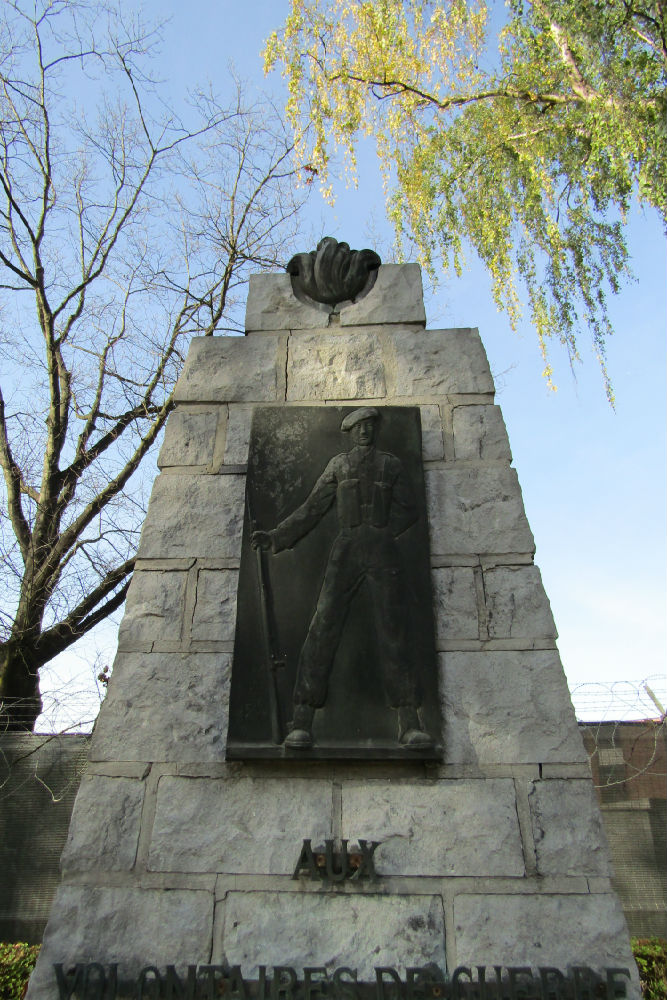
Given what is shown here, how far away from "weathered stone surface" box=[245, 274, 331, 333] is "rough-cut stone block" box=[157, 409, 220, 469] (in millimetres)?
506

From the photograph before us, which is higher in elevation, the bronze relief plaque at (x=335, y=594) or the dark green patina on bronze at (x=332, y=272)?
the dark green patina on bronze at (x=332, y=272)

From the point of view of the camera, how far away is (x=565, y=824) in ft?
7.55

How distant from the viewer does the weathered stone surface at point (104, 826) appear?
91.2 inches

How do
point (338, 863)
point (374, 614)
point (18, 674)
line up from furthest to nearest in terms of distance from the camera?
point (18, 674) → point (374, 614) → point (338, 863)

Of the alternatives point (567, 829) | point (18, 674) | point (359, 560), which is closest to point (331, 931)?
point (567, 829)

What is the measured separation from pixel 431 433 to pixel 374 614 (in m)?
0.84

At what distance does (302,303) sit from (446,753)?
2.06 m

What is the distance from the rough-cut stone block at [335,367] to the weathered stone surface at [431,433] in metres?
0.21

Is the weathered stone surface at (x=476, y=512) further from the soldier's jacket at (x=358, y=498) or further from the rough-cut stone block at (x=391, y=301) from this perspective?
the rough-cut stone block at (x=391, y=301)

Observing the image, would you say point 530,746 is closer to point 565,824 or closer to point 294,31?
point 565,824

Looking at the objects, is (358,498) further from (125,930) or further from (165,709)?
(125,930)

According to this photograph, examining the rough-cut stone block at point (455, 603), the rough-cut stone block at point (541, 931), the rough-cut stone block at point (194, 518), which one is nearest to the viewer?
the rough-cut stone block at point (541, 931)

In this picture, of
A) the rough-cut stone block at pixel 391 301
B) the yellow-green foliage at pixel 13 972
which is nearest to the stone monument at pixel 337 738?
the rough-cut stone block at pixel 391 301

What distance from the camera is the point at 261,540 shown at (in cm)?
273
